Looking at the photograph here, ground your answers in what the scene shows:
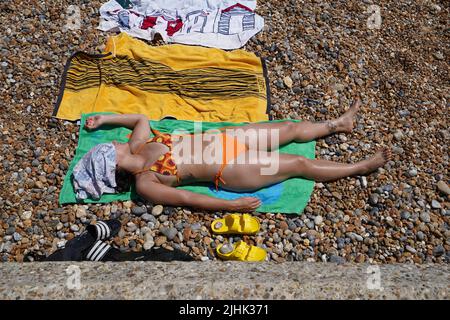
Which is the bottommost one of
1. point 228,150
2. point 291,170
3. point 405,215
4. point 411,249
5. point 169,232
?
point 169,232

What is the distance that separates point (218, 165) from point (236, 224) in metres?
0.59

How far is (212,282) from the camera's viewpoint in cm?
283

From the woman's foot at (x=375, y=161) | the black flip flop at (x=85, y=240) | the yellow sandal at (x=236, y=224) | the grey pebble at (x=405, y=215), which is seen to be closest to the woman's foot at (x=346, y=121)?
the woman's foot at (x=375, y=161)

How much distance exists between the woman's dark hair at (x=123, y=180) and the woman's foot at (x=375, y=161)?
2323 millimetres

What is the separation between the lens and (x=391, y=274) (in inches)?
118

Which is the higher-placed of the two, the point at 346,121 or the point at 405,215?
the point at 346,121

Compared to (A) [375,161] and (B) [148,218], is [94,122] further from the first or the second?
(A) [375,161]

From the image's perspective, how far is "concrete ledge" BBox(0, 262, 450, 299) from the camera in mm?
2756

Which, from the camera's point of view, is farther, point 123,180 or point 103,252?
point 123,180

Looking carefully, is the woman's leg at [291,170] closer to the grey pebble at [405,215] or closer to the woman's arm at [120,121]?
the grey pebble at [405,215]

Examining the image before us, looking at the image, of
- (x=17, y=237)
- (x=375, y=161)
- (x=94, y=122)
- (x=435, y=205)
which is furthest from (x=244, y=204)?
(x=17, y=237)

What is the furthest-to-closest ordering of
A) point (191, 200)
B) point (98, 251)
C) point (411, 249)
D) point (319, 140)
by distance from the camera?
point (319, 140)
point (191, 200)
point (411, 249)
point (98, 251)

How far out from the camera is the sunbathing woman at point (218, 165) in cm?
391
